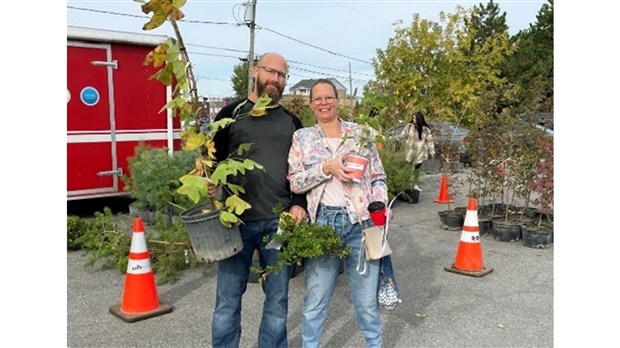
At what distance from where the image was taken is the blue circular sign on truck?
7785mm

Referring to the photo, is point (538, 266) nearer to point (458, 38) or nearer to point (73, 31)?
point (73, 31)

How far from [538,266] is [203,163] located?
4422 millimetres

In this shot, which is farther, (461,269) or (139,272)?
(461,269)

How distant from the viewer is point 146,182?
289 inches

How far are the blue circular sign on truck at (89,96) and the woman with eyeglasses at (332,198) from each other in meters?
5.77

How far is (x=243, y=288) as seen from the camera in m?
3.16

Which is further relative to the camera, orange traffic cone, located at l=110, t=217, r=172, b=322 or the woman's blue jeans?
orange traffic cone, located at l=110, t=217, r=172, b=322

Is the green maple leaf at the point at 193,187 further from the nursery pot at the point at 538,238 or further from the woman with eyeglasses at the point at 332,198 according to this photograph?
the nursery pot at the point at 538,238

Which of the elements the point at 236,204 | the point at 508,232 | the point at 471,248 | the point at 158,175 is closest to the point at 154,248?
the point at 158,175

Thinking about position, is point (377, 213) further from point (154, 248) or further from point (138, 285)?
point (154, 248)

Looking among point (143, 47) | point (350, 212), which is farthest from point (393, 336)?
point (143, 47)

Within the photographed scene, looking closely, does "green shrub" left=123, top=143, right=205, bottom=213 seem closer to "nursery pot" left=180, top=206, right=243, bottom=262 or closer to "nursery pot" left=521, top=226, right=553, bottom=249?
"nursery pot" left=180, top=206, right=243, bottom=262

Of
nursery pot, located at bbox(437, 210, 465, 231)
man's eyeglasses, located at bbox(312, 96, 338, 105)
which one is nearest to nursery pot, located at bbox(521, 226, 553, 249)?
nursery pot, located at bbox(437, 210, 465, 231)

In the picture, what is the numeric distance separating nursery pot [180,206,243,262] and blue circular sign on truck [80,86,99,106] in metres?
5.66
